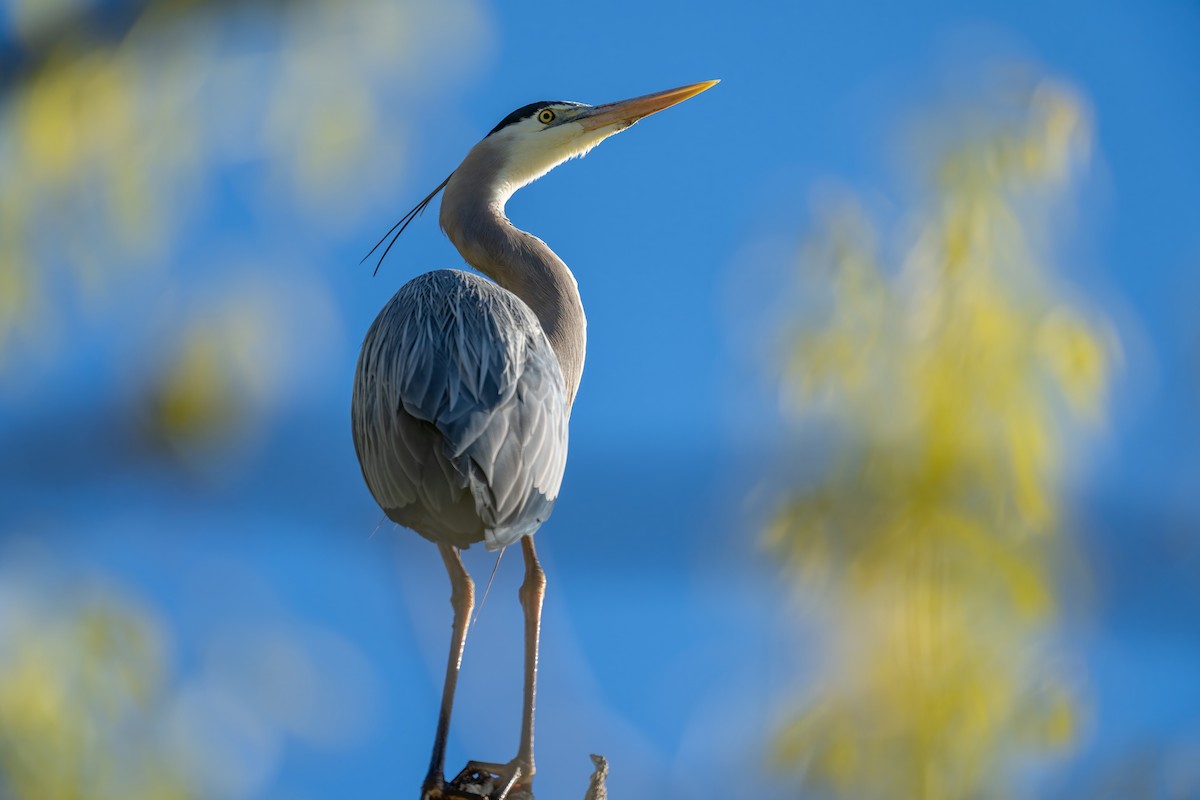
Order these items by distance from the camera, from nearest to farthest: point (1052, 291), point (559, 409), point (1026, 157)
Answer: point (1052, 291) < point (1026, 157) < point (559, 409)

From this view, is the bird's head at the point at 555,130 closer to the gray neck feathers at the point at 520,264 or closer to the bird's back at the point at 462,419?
the gray neck feathers at the point at 520,264

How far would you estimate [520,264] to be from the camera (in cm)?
416

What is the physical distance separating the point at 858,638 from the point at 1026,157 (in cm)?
135

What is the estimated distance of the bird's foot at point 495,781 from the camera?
3.26 m

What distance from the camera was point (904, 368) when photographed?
2828 mm

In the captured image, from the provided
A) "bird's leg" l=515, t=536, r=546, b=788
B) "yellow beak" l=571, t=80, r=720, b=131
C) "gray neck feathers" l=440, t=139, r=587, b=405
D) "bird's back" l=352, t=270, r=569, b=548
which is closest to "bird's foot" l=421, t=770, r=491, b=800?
"bird's leg" l=515, t=536, r=546, b=788

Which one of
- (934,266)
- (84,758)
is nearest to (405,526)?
(84,758)

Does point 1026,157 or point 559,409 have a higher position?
point 1026,157

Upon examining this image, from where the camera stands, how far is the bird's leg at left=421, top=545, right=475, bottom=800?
127 inches

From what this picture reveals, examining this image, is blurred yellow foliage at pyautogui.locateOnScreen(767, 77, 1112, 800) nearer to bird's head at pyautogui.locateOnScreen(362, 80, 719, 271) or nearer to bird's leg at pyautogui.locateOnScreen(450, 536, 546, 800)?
bird's leg at pyautogui.locateOnScreen(450, 536, 546, 800)

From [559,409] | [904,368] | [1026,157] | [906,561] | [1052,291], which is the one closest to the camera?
[906,561]

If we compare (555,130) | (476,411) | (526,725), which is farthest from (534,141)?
(526,725)

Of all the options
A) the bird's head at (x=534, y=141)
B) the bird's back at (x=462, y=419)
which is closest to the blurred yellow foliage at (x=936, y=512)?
the bird's back at (x=462, y=419)

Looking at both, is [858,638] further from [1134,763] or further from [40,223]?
[40,223]
